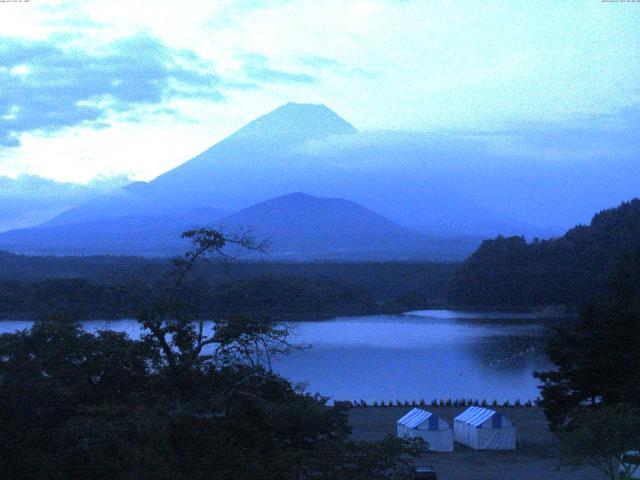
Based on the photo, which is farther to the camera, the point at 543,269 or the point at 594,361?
the point at 543,269

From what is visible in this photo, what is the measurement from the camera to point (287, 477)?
562 cm

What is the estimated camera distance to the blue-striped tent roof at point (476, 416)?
1299 cm

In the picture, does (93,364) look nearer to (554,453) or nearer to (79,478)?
(79,478)

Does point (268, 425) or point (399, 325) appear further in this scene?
point (399, 325)

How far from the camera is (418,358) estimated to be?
2612 cm

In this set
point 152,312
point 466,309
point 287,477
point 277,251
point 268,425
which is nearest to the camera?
point 287,477

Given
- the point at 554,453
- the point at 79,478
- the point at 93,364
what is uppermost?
the point at 93,364

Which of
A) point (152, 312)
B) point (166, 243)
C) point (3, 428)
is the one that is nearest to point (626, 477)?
point (152, 312)

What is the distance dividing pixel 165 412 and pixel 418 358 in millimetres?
20604

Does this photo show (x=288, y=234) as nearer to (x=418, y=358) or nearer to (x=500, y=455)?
(x=418, y=358)

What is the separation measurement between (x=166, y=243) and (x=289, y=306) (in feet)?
201

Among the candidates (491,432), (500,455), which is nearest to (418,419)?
(491,432)

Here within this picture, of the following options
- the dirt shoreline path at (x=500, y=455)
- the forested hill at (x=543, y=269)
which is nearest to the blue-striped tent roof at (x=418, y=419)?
the dirt shoreline path at (x=500, y=455)

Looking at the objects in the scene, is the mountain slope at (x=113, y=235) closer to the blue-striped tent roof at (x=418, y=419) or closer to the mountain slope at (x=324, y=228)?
the mountain slope at (x=324, y=228)
